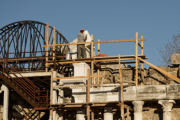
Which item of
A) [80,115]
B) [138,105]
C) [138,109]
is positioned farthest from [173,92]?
[80,115]

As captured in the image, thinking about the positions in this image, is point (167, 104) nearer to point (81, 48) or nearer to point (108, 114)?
point (108, 114)

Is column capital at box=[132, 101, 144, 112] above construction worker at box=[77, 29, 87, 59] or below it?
below

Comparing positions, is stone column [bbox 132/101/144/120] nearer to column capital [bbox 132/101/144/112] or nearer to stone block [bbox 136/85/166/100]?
column capital [bbox 132/101/144/112]

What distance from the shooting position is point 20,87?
1401 inches

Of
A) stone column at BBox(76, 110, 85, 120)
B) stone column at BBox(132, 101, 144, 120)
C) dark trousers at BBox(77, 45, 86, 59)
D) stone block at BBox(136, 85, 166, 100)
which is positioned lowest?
stone column at BBox(76, 110, 85, 120)

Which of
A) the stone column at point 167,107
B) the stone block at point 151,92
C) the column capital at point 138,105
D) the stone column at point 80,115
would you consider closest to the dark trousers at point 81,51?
the stone column at point 80,115

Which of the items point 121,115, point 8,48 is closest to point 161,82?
point 121,115

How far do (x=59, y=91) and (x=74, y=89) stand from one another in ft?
5.94

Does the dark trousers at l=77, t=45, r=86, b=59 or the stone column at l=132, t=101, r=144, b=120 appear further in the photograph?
the dark trousers at l=77, t=45, r=86, b=59

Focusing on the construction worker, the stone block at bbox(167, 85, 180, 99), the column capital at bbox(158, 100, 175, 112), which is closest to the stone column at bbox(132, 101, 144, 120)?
the column capital at bbox(158, 100, 175, 112)

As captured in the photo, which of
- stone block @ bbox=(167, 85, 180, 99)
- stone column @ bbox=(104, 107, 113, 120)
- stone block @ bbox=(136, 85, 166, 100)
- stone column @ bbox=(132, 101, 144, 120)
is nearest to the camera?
stone block @ bbox=(167, 85, 180, 99)

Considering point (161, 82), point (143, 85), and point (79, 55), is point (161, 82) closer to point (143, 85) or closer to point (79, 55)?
point (143, 85)

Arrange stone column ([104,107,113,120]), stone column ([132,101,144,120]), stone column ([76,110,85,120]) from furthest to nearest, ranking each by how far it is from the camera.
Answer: stone column ([76,110,85,120])
stone column ([104,107,113,120])
stone column ([132,101,144,120])

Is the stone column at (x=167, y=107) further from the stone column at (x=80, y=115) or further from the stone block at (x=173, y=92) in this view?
the stone column at (x=80, y=115)
